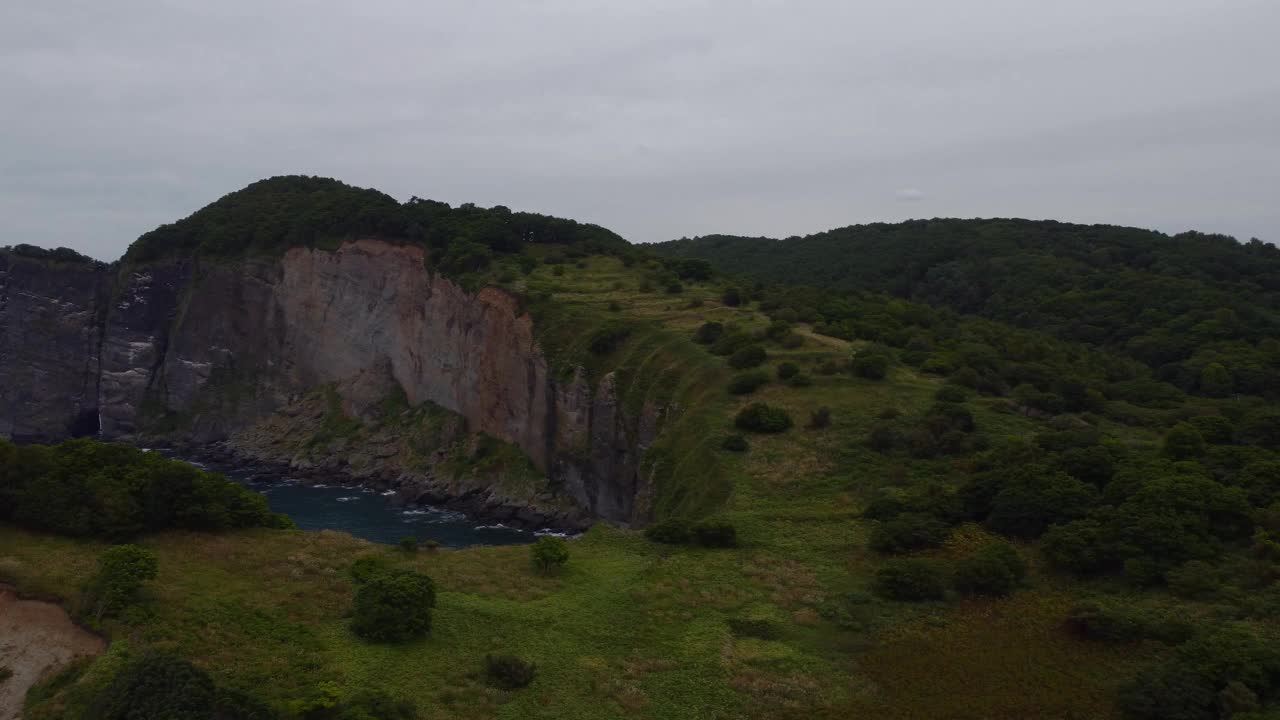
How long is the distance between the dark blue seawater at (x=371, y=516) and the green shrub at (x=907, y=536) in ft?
117

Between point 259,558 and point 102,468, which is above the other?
point 102,468

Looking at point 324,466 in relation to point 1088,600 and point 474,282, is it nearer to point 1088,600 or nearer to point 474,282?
point 474,282

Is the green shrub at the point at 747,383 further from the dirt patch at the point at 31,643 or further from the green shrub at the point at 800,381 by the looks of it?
the dirt patch at the point at 31,643

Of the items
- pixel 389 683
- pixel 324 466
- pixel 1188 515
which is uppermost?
pixel 1188 515

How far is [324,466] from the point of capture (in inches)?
3300

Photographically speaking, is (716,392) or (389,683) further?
(716,392)

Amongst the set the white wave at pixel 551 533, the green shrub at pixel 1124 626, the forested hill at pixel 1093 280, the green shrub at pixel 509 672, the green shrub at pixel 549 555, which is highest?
the forested hill at pixel 1093 280

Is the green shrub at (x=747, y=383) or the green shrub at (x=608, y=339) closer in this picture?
the green shrub at (x=747, y=383)

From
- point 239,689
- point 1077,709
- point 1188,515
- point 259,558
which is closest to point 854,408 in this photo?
point 1188,515

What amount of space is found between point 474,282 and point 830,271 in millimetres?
65169

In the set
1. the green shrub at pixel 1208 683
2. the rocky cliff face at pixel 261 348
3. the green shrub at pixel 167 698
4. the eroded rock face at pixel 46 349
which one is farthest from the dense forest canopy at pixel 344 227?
the green shrub at pixel 1208 683

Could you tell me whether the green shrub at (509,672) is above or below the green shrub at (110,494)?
below

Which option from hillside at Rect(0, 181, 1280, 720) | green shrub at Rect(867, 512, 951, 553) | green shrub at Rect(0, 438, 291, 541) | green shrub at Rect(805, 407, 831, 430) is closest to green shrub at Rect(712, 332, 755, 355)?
hillside at Rect(0, 181, 1280, 720)

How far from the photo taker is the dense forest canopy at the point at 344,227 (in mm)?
88438
